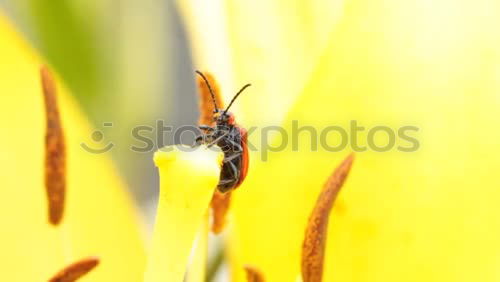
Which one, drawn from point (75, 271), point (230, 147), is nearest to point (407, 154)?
point (230, 147)

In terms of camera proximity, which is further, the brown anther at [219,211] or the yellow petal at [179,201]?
the brown anther at [219,211]

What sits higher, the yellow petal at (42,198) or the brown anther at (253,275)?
the yellow petal at (42,198)

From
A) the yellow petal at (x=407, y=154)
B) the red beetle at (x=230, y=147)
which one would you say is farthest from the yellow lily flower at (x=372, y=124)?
the red beetle at (x=230, y=147)

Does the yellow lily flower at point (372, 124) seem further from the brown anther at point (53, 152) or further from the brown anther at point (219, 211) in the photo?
the brown anther at point (53, 152)

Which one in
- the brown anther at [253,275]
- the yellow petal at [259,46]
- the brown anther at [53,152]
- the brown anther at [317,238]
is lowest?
the brown anther at [253,275]

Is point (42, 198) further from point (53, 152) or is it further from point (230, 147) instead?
point (230, 147)

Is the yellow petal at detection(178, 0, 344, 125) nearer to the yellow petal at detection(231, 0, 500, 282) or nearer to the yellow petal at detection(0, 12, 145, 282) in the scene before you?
the yellow petal at detection(231, 0, 500, 282)
